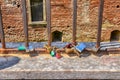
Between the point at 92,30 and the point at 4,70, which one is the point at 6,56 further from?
the point at 92,30

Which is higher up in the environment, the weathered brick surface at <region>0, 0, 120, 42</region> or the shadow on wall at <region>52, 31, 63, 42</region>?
the weathered brick surface at <region>0, 0, 120, 42</region>

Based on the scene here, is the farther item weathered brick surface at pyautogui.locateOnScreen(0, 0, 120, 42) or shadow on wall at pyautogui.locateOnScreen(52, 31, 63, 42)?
shadow on wall at pyautogui.locateOnScreen(52, 31, 63, 42)

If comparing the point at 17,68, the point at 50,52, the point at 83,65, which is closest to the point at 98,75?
the point at 83,65

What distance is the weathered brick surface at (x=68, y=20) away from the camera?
501 centimetres

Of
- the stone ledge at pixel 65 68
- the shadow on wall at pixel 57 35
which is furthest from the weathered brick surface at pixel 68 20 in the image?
the stone ledge at pixel 65 68

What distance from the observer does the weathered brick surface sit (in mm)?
5008

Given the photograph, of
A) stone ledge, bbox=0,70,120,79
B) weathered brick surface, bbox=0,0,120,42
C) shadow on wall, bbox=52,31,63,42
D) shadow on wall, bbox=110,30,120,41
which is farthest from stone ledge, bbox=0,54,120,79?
shadow on wall, bbox=110,30,120,41

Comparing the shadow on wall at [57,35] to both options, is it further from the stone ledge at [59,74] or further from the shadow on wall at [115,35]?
the stone ledge at [59,74]

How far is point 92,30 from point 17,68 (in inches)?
161

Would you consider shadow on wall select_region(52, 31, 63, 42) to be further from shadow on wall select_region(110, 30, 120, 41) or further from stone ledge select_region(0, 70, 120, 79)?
stone ledge select_region(0, 70, 120, 79)

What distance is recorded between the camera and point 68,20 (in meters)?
5.14

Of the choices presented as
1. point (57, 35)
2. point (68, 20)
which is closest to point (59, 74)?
point (68, 20)

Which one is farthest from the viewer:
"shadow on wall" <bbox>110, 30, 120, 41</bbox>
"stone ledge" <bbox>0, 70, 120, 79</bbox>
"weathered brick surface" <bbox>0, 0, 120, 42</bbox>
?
"shadow on wall" <bbox>110, 30, 120, 41</bbox>

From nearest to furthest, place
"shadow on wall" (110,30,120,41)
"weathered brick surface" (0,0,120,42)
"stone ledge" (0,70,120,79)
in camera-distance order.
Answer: "stone ledge" (0,70,120,79)
"weathered brick surface" (0,0,120,42)
"shadow on wall" (110,30,120,41)
